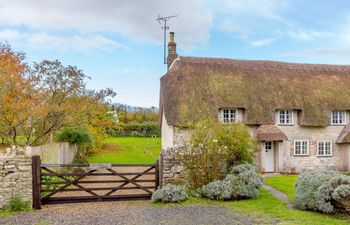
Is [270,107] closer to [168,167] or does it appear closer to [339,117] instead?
[339,117]

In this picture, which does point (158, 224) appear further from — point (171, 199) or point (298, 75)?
point (298, 75)

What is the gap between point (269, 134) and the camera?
23.6 meters

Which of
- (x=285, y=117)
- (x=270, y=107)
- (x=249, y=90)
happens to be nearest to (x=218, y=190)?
(x=270, y=107)

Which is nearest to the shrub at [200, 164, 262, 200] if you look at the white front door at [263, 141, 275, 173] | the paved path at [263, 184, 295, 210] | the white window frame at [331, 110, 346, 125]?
the paved path at [263, 184, 295, 210]

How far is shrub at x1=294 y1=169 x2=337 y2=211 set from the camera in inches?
466

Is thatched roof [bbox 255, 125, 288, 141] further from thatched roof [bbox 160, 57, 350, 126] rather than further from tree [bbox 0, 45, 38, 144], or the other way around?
tree [bbox 0, 45, 38, 144]

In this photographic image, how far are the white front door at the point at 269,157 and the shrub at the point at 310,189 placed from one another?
12.1m

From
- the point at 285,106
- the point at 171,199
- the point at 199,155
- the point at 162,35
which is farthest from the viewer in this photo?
the point at 162,35

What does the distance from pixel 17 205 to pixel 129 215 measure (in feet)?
13.2

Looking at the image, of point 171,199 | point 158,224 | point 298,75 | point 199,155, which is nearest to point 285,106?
point 298,75

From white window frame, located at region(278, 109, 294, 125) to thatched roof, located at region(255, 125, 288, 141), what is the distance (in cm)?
122

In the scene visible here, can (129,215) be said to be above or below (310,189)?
below

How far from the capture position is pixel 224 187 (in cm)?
1375

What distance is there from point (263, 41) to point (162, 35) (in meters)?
10.3
